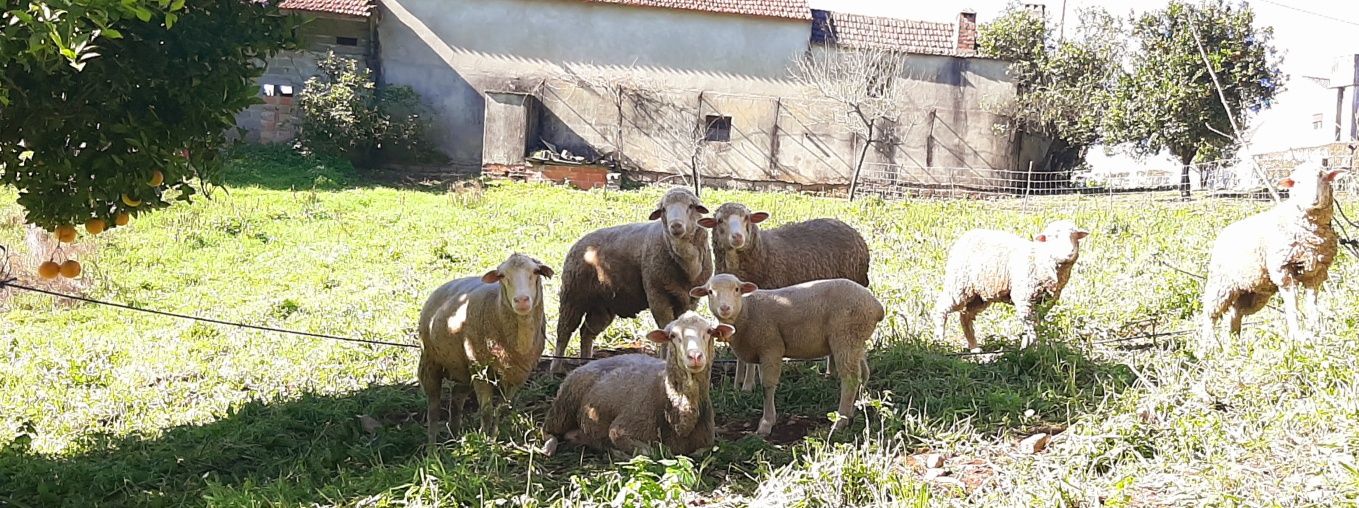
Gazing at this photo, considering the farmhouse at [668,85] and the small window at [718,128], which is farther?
the small window at [718,128]

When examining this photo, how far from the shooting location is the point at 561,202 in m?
21.2

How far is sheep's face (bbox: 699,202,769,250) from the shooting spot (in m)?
7.73

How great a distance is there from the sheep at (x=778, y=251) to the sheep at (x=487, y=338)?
61.0 inches

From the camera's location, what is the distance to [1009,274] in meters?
8.27

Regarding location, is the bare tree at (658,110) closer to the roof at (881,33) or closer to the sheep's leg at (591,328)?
the roof at (881,33)

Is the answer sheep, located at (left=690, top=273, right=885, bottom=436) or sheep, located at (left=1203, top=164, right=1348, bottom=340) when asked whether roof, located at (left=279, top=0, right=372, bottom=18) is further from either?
sheep, located at (left=1203, top=164, right=1348, bottom=340)

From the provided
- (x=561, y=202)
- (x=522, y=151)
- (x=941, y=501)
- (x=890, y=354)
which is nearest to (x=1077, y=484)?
(x=941, y=501)

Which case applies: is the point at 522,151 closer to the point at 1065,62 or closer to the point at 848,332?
the point at 1065,62

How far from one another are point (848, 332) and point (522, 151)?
796 inches

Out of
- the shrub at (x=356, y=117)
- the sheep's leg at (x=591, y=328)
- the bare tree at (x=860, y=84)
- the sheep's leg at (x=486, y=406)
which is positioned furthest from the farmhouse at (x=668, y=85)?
the sheep's leg at (x=486, y=406)

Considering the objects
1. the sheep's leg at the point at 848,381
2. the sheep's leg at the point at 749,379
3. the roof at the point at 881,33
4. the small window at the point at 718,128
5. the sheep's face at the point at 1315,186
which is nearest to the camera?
the sheep's leg at the point at 848,381

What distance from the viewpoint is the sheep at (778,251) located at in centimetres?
780

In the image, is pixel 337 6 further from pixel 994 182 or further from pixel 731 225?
pixel 731 225

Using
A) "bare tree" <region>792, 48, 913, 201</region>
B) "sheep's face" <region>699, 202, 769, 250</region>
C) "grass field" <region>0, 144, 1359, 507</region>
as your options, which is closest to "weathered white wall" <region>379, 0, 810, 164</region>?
"bare tree" <region>792, 48, 913, 201</region>
